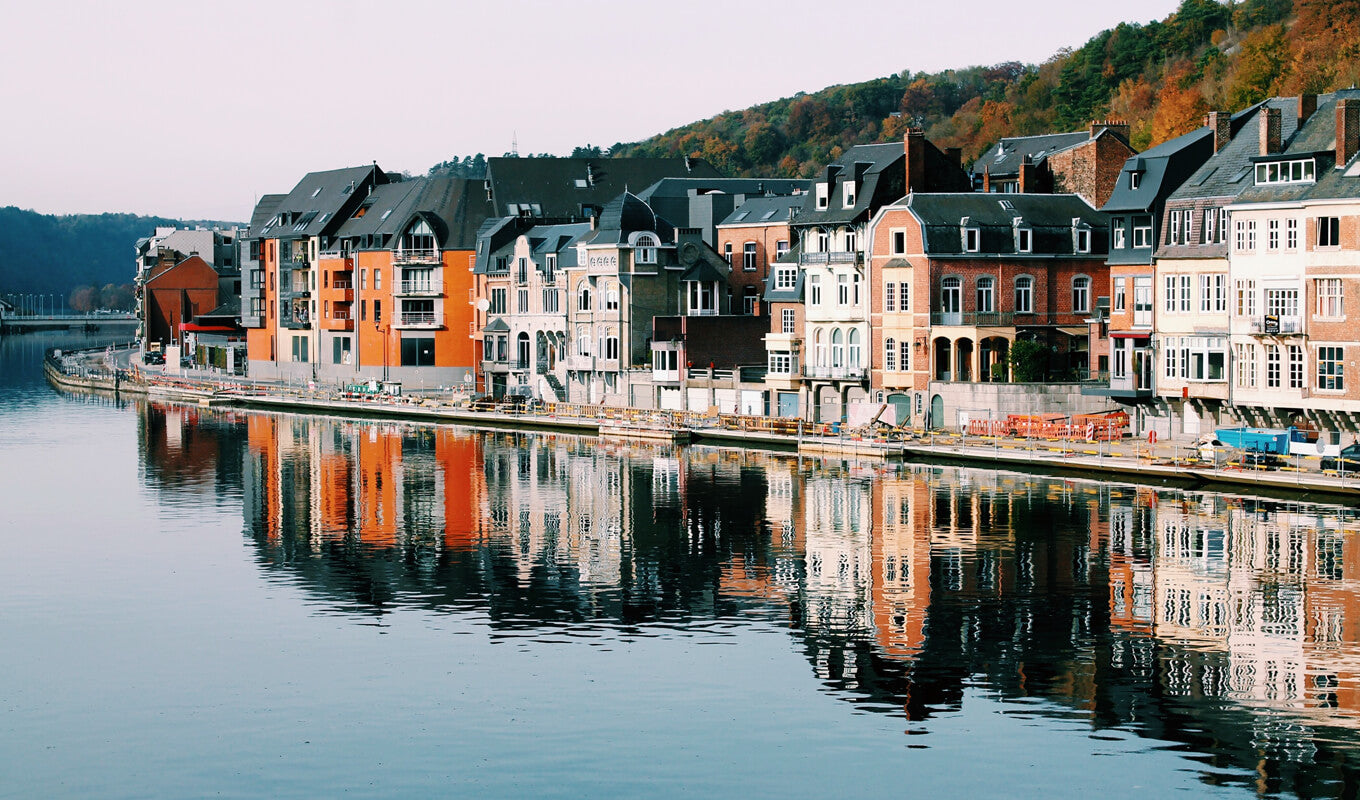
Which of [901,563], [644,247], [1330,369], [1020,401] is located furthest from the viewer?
[644,247]

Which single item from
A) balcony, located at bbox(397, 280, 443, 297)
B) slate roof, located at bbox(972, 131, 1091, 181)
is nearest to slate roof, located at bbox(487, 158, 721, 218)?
balcony, located at bbox(397, 280, 443, 297)

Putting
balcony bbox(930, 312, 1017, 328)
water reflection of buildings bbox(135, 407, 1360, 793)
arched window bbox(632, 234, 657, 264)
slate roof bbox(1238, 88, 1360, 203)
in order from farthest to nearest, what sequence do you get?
arched window bbox(632, 234, 657, 264) < balcony bbox(930, 312, 1017, 328) < slate roof bbox(1238, 88, 1360, 203) < water reflection of buildings bbox(135, 407, 1360, 793)

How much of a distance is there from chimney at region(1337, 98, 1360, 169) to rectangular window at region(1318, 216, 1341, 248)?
2.07 meters

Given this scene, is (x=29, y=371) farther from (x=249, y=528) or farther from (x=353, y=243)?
(x=249, y=528)

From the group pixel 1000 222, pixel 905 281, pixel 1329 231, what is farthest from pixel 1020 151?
pixel 1329 231

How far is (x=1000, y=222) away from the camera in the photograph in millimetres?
80688

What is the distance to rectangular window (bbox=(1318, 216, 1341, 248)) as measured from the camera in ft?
207

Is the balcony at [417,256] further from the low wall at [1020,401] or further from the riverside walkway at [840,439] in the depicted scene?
the low wall at [1020,401]

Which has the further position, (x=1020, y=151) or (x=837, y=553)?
(x=1020, y=151)

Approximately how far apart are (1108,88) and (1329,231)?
77.5 meters

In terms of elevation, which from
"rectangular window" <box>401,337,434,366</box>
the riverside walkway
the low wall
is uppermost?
"rectangular window" <box>401,337,434,366</box>

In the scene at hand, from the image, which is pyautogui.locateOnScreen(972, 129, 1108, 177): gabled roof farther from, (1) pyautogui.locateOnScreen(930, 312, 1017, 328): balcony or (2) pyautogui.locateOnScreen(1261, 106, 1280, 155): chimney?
(2) pyautogui.locateOnScreen(1261, 106, 1280, 155): chimney

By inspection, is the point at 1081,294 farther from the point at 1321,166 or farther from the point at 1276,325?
the point at 1321,166

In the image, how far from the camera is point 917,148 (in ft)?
284
